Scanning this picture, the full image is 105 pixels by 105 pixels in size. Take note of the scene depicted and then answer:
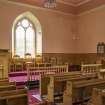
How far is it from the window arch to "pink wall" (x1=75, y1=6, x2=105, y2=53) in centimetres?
310

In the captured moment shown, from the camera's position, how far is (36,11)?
10.6 metres

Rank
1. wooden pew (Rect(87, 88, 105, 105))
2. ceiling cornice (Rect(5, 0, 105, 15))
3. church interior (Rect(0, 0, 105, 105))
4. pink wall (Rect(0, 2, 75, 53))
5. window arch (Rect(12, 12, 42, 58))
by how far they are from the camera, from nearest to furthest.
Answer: wooden pew (Rect(87, 88, 105, 105))
pink wall (Rect(0, 2, 75, 53))
church interior (Rect(0, 0, 105, 105))
ceiling cornice (Rect(5, 0, 105, 15))
window arch (Rect(12, 12, 42, 58))

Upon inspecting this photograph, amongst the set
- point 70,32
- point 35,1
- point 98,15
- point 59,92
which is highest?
point 35,1

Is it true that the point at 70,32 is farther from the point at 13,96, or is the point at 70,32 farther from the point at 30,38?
the point at 13,96

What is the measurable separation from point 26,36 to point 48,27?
162 cm

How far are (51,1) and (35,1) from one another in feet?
14.3

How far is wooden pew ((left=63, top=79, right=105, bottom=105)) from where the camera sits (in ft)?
11.4

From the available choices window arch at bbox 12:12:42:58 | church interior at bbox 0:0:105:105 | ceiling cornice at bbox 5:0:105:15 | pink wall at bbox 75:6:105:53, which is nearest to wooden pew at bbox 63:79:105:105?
church interior at bbox 0:0:105:105

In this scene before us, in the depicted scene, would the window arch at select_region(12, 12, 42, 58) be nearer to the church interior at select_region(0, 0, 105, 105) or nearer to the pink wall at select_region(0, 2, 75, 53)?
the church interior at select_region(0, 0, 105, 105)

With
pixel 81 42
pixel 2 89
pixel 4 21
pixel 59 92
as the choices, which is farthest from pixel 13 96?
pixel 81 42

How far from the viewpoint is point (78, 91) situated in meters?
3.64

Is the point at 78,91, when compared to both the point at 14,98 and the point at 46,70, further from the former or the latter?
the point at 46,70

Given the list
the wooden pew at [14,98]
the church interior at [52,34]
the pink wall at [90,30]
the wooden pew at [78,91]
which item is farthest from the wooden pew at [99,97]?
the pink wall at [90,30]

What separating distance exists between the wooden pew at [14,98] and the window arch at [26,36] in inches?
307
